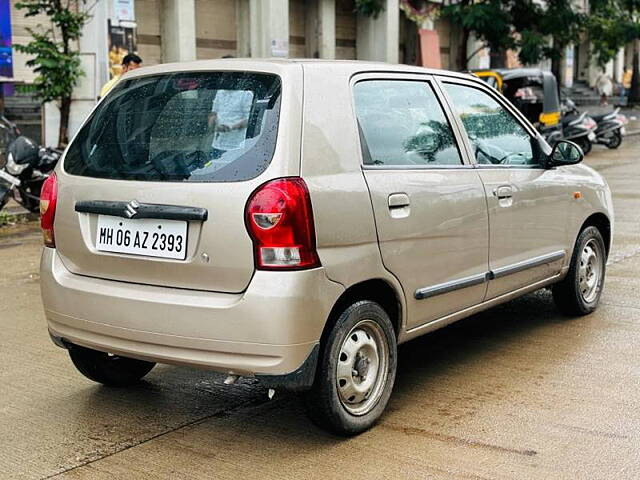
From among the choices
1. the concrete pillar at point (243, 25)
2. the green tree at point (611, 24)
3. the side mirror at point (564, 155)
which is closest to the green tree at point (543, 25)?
the green tree at point (611, 24)

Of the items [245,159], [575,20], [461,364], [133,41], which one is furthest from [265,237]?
[575,20]

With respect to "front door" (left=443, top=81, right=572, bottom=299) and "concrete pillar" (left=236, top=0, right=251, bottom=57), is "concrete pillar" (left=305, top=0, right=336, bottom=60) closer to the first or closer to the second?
"concrete pillar" (left=236, top=0, right=251, bottom=57)

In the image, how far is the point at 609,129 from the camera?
22.3m

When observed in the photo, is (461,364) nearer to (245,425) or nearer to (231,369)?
(245,425)

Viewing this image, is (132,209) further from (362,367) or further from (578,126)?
(578,126)

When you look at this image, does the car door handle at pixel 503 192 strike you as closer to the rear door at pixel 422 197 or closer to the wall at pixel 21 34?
the rear door at pixel 422 197

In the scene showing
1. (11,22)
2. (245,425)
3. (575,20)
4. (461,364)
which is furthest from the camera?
(575,20)

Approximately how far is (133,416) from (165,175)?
4.18 ft

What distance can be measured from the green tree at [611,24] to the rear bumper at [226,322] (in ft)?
72.4

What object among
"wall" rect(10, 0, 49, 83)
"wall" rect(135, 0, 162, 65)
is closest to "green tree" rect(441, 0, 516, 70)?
"wall" rect(135, 0, 162, 65)

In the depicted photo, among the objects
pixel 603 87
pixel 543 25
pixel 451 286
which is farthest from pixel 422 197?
pixel 603 87

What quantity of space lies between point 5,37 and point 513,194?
494 inches

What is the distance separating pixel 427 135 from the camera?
472 cm

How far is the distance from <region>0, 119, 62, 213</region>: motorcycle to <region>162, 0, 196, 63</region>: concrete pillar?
760 centimetres
